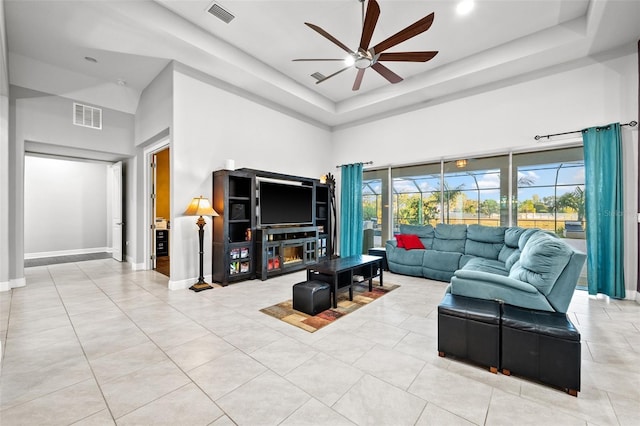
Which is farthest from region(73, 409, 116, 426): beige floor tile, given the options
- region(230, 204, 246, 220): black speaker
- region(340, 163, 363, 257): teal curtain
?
region(340, 163, 363, 257): teal curtain

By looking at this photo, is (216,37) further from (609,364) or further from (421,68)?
(609,364)

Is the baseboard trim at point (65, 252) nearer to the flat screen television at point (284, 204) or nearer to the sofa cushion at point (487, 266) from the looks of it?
the flat screen television at point (284, 204)

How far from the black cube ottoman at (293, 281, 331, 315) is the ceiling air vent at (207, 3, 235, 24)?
142 inches

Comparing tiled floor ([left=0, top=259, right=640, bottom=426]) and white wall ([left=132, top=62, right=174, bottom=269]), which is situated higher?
white wall ([left=132, top=62, right=174, bottom=269])

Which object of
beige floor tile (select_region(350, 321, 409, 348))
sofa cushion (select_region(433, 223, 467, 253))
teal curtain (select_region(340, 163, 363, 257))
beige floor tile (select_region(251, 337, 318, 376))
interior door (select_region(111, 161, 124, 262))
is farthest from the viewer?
teal curtain (select_region(340, 163, 363, 257))

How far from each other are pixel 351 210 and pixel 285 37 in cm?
388

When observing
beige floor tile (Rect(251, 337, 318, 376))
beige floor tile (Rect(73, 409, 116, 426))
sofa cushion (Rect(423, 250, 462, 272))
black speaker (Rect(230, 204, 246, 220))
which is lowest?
beige floor tile (Rect(251, 337, 318, 376))

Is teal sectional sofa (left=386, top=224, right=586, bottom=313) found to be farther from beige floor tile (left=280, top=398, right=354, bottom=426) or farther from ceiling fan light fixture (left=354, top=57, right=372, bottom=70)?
ceiling fan light fixture (left=354, top=57, right=372, bottom=70)

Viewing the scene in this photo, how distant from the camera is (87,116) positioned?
5180 millimetres

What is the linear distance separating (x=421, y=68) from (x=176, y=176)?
15.0ft

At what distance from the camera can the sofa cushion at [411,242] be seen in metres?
5.19

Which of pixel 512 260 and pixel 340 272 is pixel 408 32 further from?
pixel 512 260

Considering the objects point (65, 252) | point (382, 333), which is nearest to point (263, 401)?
point (382, 333)

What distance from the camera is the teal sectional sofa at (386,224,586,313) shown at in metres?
2.15
